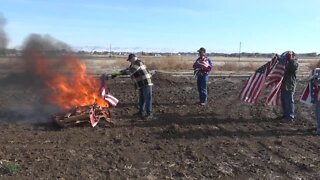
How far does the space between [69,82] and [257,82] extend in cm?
540

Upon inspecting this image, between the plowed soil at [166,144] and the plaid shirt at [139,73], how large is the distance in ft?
3.41

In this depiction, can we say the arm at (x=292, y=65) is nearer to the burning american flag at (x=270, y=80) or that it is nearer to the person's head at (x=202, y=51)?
the burning american flag at (x=270, y=80)

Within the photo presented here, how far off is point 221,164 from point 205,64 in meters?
6.97

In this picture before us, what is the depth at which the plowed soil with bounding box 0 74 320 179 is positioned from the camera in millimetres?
8500

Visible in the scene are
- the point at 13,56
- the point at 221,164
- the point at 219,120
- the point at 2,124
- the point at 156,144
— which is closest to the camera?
the point at 221,164

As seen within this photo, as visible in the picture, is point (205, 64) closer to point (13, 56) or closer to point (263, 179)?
point (13, 56)

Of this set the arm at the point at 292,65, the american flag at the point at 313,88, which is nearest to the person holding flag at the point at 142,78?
the arm at the point at 292,65

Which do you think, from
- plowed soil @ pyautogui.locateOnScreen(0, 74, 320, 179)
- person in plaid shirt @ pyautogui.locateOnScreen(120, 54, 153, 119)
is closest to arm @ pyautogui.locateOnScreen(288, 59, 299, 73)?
plowed soil @ pyautogui.locateOnScreen(0, 74, 320, 179)

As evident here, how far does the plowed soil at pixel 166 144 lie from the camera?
8500 millimetres

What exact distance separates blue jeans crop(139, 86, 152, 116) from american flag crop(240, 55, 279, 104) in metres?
2.79

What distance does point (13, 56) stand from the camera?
14.9 meters

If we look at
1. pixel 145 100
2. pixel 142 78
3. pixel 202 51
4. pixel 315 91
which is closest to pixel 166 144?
pixel 145 100

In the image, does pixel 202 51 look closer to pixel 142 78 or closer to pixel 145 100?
pixel 142 78

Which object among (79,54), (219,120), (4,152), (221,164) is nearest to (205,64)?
(219,120)
